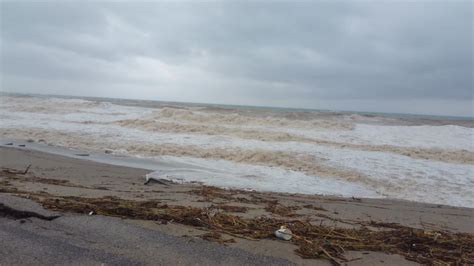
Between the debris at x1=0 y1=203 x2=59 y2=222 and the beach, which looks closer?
the beach

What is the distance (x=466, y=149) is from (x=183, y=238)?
1575cm

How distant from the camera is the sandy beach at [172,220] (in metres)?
3.21

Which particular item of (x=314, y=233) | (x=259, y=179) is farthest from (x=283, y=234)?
(x=259, y=179)

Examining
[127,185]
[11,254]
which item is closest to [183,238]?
[11,254]

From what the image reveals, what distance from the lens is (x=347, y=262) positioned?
3.39 meters

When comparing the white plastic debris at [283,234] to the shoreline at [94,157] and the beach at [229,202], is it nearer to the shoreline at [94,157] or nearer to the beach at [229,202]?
the beach at [229,202]

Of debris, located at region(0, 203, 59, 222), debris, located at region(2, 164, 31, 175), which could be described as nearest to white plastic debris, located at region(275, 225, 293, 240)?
debris, located at region(0, 203, 59, 222)

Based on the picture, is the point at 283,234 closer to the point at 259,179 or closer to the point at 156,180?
the point at 156,180

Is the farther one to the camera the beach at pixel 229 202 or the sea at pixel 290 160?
the sea at pixel 290 160

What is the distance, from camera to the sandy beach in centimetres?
321

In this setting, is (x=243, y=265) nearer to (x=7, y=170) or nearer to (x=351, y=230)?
(x=351, y=230)

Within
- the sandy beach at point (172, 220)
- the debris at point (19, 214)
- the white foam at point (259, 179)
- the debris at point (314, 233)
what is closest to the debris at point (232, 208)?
the sandy beach at point (172, 220)

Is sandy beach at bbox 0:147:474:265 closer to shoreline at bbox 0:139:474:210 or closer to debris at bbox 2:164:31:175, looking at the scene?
debris at bbox 2:164:31:175

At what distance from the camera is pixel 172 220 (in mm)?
4164
